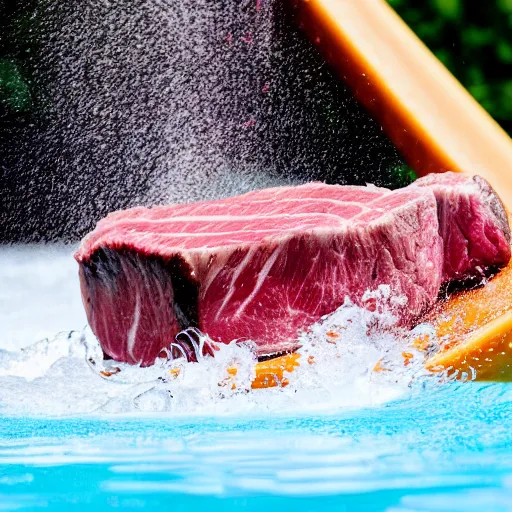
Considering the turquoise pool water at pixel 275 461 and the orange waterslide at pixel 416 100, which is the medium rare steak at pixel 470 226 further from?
the turquoise pool water at pixel 275 461

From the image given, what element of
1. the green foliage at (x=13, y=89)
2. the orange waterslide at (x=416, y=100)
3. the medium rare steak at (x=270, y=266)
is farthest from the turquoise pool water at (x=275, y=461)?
the green foliage at (x=13, y=89)

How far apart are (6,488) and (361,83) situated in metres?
1.30

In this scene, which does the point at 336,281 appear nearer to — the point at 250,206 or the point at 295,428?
the point at 250,206

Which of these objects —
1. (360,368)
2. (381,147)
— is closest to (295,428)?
(360,368)

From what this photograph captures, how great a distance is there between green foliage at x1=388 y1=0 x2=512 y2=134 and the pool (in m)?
0.87

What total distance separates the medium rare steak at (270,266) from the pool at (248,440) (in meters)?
0.10

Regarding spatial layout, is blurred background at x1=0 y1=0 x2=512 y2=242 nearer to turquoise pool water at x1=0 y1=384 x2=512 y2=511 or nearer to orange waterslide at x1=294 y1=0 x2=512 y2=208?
orange waterslide at x1=294 y1=0 x2=512 y2=208

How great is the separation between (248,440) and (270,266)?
449mm

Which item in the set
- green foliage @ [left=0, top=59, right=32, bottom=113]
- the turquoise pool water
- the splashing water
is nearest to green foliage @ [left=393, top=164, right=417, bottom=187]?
A: the splashing water

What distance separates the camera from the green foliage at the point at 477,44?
1.94 m

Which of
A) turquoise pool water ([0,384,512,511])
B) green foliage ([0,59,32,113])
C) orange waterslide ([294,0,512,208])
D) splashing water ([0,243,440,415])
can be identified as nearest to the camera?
turquoise pool water ([0,384,512,511])

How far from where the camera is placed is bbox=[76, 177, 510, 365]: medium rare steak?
4.58ft

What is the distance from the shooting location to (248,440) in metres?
1.01

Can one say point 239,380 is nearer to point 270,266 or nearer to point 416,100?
point 270,266
